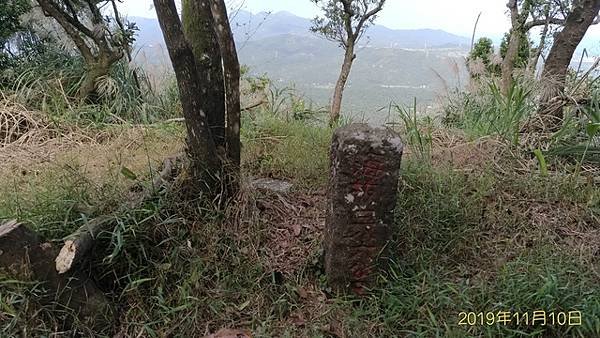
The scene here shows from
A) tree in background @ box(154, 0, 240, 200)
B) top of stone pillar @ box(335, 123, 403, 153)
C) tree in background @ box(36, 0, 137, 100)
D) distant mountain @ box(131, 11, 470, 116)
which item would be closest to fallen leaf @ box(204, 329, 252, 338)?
tree in background @ box(154, 0, 240, 200)

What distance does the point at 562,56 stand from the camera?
320 cm

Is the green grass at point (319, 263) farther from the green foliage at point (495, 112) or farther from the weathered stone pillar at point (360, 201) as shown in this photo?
the green foliage at point (495, 112)

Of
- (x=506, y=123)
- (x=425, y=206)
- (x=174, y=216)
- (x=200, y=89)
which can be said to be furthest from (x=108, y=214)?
(x=506, y=123)

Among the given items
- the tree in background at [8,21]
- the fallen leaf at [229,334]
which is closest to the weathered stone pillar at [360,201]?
the fallen leaf at [229,334]

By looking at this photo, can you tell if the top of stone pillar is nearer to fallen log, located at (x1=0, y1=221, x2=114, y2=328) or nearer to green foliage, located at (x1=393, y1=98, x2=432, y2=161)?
green foliage, located at (x1=393, y1=98, x2=432, y2=161)

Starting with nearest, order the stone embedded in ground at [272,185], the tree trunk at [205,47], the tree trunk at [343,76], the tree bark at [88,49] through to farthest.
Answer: the tree trunk at [205,47], the stone embedded in ground at [272,185], the tree bark at [88,49], the tree trunk at [343,76]

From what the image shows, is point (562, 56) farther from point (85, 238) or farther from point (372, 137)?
point (85, 238)

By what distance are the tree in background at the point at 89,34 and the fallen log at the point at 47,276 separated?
9.38 feet

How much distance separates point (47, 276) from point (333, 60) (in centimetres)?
847

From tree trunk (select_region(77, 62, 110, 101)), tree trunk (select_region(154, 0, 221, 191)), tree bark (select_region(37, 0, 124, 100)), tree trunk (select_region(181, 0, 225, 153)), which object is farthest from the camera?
tree trunk (select_region(77, 62, 110, 101))

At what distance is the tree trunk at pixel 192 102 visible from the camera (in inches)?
75.5

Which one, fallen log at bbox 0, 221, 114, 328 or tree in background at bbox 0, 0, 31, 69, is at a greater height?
tree in background at bbox 0, 0, 31, 69

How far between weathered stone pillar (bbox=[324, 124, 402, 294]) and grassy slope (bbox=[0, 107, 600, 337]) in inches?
4.8

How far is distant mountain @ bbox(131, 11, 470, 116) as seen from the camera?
476cm
